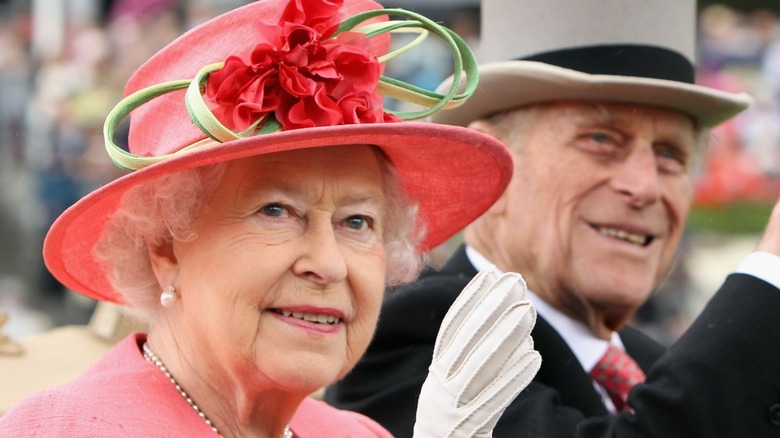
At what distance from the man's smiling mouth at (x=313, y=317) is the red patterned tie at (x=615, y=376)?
130 centimetres

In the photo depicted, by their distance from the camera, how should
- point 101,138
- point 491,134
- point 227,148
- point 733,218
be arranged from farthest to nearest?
point 733,218 < point 101,138 < point 491,134 < point 227,148

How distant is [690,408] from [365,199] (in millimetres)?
814

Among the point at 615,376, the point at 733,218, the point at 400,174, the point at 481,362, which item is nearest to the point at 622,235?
the point at 615,376

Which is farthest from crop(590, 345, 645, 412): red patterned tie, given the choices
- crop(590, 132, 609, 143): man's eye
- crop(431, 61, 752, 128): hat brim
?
crop(431, 61, 752, 128): hat brim

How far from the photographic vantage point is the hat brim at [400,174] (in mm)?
2436

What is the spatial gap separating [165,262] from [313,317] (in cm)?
31

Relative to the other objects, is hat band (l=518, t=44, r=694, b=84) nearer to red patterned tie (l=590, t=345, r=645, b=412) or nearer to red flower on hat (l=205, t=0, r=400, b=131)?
red patterned tie (l=590, t=345, r=645, b=412)

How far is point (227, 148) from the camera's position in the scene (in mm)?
2389

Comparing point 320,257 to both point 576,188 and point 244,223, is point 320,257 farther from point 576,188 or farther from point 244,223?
point 576,188

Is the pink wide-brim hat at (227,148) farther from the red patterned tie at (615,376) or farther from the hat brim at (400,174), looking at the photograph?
the red patterned tie at (615,376)

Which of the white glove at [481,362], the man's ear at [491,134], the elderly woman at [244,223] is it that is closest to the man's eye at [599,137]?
the man's ear at [491,134]

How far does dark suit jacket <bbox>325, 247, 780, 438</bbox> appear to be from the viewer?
2.89m

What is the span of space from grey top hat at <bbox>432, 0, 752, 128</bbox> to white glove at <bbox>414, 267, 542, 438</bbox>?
53.8 inches

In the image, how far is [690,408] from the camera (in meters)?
2.88
